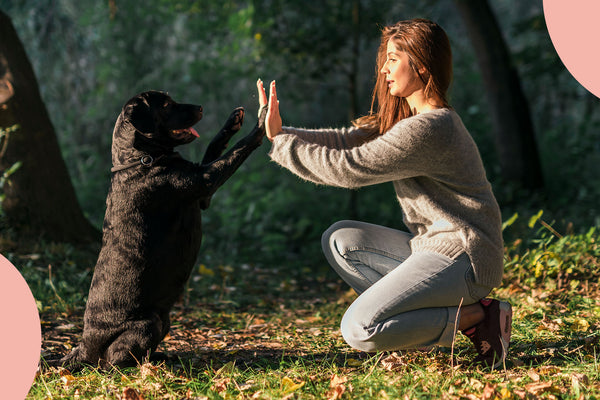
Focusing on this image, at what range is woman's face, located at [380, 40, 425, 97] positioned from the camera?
255cm

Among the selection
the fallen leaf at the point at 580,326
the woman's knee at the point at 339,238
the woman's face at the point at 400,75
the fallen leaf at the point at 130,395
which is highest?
the woman's face at the point at 400,75

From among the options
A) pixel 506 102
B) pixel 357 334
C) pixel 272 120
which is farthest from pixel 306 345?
pixel 506 102

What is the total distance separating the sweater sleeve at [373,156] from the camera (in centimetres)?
238

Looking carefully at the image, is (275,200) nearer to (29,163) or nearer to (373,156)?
(29,163)

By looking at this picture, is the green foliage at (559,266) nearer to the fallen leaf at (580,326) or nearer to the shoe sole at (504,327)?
the fallen leaf at (580,326)

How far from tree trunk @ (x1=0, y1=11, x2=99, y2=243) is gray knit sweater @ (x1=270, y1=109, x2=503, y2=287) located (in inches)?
112

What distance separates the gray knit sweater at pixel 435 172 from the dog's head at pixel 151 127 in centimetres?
44

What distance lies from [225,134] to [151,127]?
1.24 ft

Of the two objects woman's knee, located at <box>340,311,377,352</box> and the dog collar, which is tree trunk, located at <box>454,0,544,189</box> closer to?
woman's knee, located at <box>340,311,377,352</box>

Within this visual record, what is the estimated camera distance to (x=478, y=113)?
9.52m

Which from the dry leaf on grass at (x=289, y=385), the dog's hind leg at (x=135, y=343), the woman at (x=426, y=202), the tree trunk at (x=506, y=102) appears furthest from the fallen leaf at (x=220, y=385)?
the tree trunk at (x=506, y=102)

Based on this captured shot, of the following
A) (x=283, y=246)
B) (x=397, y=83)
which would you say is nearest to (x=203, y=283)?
(x=283, y=246)

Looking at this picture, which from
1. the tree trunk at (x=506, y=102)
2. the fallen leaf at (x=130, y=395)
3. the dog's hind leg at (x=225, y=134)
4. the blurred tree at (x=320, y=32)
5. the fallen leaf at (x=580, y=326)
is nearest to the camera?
the fallen leaf at (x=130, y=395)

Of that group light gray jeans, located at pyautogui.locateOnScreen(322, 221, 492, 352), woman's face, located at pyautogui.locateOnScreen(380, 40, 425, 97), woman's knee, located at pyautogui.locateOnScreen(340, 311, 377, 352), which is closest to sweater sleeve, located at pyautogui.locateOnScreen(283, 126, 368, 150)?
woman's face, located at pyautogui.locateOnScreen(380, 40, 425, 97)
